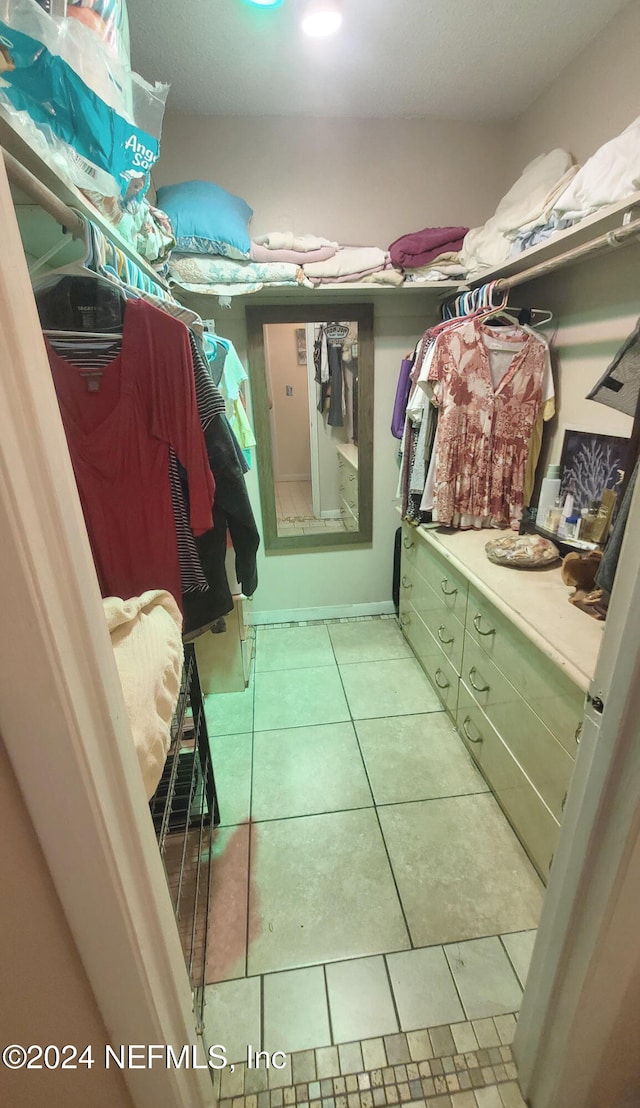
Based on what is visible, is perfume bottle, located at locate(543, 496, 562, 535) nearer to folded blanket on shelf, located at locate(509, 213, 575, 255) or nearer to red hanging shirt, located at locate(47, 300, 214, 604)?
folded blanket on shelf, located at locate(509, 213, 575, 255)

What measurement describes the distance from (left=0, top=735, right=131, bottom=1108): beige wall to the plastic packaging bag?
102cm

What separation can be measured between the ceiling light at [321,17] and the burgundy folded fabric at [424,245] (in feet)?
2.44

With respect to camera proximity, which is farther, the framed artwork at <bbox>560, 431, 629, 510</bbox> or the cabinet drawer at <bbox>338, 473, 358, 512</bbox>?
the cabinet drawer at <bbox>338, 473, 358, 512</bbox>

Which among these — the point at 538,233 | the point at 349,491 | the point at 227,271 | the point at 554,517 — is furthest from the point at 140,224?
the point at 554,517

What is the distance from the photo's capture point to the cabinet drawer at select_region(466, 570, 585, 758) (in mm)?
1188

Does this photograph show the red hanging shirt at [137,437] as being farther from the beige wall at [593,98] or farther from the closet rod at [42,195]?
the beige wall at [593,98]

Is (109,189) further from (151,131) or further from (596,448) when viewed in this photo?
(596,448)

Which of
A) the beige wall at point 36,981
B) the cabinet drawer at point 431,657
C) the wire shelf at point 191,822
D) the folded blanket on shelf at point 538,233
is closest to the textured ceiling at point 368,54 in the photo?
the folded blanket on shelf at point 538,233

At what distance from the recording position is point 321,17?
142 centimetres

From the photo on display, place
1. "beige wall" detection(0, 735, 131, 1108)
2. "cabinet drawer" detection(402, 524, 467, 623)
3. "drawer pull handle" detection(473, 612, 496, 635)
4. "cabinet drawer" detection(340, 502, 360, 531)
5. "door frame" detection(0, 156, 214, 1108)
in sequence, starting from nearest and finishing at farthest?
"door frame" detection(0, 156, 214, 1108), "beige wall" detection(0, 735, 131, 1108), "drawer pull handle" detection(473, 612, 496, 635), "cabinet drawer" detection(402, 524, 467, 623), "cabinet drawer" detection(340, 502, 360, 531)

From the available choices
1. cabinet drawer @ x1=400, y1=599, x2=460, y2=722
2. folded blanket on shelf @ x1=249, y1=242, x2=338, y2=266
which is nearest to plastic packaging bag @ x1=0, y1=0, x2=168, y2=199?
folded blanket on shelf @ x1=249, y1=242, x2=338, y2=266

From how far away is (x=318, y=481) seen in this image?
2.70 meters

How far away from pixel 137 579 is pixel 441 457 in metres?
1.44

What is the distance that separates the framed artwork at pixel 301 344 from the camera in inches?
93.1
